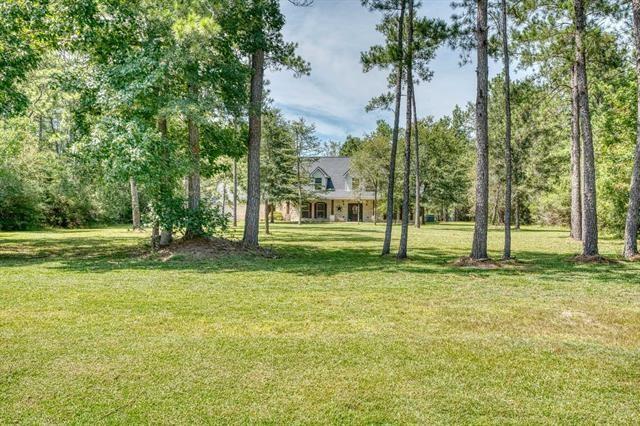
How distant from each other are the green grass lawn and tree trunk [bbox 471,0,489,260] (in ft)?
8.83

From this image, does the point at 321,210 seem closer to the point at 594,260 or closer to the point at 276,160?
the point at 276,160

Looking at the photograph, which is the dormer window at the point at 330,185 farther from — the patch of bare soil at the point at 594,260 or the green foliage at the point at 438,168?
the patch of bare soil at the point at 594,260

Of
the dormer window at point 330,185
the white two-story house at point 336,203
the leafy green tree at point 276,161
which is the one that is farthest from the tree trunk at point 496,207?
the leafy green tree at point 276,161

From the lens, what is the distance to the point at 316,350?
4.39 m

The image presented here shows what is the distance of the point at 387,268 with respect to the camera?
10.4 m

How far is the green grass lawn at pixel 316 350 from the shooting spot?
321cm

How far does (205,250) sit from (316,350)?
→ 27.8 feet

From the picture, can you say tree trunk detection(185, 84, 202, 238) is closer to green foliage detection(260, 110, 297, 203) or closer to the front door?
green foliage detection(260, 110, 297, 203)

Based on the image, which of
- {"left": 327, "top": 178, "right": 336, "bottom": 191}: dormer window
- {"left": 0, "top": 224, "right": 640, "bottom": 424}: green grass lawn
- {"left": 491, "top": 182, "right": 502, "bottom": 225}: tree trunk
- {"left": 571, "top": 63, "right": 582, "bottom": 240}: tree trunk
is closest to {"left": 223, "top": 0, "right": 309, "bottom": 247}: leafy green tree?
{"left": 0, "top": 224, "right": 640, "bottom": 424}: green grass lawn

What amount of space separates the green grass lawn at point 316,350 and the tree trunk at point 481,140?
106 inches

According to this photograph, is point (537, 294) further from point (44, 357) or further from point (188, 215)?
point (188, 215)

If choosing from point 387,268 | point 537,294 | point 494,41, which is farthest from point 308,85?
point 537,294

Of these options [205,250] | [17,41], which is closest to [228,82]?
[205,250]

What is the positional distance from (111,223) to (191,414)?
33266 mm
